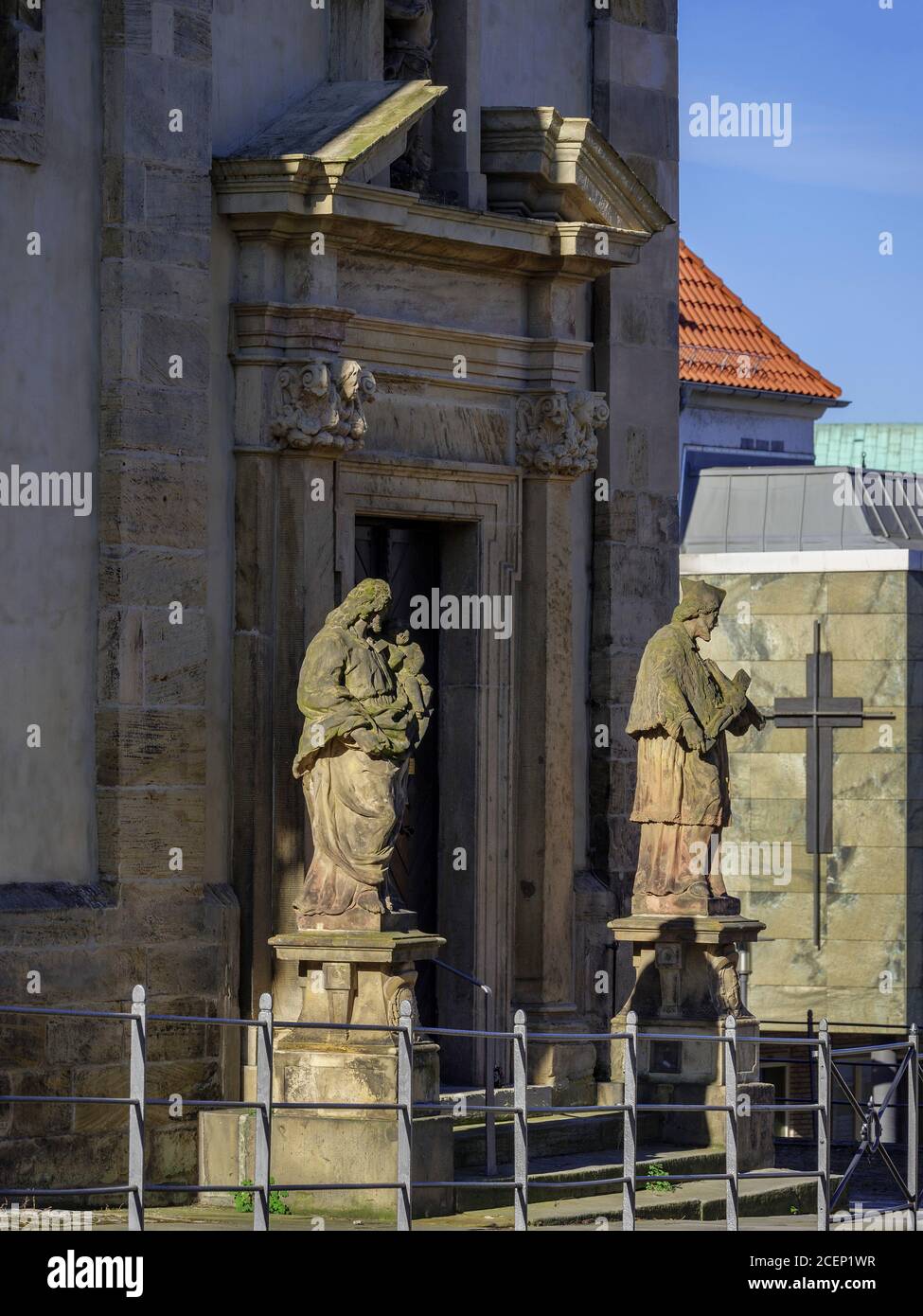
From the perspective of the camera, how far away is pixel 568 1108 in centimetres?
1329

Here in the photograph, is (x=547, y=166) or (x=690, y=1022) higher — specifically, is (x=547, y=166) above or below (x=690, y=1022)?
above

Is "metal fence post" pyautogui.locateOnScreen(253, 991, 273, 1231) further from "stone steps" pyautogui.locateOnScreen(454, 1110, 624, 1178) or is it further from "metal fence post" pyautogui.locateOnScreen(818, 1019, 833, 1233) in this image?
"metal fence post" pyautogui.locateOnScreen(818, 1019, 833, 1233)

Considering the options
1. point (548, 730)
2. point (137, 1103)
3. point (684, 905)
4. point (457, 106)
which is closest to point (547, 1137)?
point (684, 905)

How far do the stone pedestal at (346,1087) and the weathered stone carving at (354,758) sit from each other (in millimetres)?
171

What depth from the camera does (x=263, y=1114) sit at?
1232cm

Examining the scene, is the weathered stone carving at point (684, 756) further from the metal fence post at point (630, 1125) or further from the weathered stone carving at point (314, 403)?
the metal fence post at point (630, 1125)

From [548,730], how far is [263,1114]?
5.33 metres

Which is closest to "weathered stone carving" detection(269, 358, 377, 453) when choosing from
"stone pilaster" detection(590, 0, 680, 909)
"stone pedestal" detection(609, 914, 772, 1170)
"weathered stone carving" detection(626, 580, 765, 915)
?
"weathered stone carving" detection(626, 580, 765, 915)

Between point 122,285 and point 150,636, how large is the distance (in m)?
1.65

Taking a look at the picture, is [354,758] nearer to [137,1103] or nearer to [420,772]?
[420,772]

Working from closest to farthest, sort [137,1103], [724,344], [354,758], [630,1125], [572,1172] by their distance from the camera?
[137,1103], [630,1125], [354,758], [572,1172], [724,344]

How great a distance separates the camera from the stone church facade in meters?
14.5

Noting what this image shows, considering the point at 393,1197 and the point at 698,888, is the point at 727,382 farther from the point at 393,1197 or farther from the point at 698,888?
the point at 393,1197
